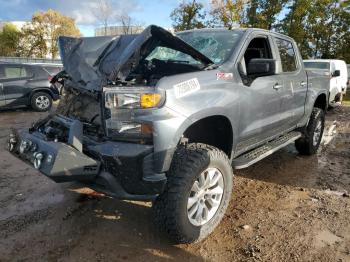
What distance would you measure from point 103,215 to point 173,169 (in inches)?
51.2

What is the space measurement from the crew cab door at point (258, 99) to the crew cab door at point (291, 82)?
0.52ft

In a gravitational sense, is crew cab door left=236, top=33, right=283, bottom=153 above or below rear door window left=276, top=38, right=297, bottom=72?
below

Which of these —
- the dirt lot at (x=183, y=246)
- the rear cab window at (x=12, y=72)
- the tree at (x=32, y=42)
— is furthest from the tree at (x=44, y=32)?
the dirt lot at (x=183, y=246)

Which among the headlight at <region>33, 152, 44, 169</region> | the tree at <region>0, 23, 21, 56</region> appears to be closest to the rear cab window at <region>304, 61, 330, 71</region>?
the headlight at <region>33, 152, 44, 169</region>

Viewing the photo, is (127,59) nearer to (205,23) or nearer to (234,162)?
(234,162)

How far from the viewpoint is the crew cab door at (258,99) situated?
3.73m

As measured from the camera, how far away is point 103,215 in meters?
3.84

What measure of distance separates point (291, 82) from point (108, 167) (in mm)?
3021

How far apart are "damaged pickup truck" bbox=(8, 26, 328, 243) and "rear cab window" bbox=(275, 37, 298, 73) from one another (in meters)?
0.53

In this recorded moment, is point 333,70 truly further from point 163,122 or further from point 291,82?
point 163,122

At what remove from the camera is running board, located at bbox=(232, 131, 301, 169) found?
3.84 m

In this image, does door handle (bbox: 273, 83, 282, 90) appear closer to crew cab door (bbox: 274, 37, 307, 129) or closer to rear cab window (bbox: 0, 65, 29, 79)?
crew cab door (bbox: 274, 37, 307, 129)

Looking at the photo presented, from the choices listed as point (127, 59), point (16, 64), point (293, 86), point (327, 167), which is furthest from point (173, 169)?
point (16, 64)

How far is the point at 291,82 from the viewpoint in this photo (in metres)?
4.77
